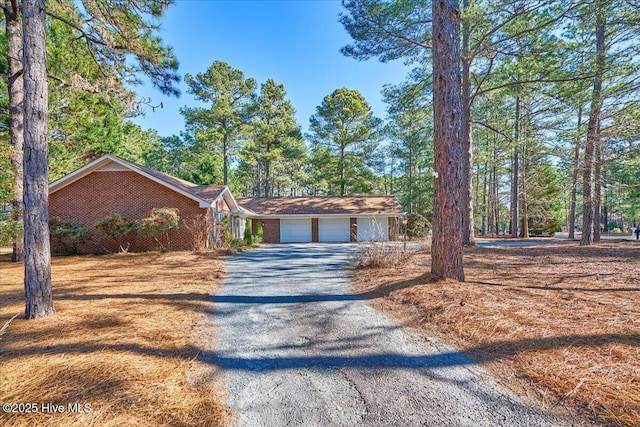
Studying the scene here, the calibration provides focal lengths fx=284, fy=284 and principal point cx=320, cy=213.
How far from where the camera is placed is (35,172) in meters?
3.58

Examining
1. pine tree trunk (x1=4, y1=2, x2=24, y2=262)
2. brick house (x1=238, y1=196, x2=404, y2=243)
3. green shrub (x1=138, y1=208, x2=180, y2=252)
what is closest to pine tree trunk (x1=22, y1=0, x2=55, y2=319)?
pine tree trunk (x1=4, y1=2, x2=24, y2=262)

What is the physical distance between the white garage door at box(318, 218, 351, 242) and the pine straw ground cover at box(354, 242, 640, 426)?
556 inches

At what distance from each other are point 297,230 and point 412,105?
37.2 feet

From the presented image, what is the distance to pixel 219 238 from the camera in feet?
45.9

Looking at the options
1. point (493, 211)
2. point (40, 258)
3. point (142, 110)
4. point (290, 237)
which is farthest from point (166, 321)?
point (493, 211)

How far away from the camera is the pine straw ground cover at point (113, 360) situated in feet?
6.26

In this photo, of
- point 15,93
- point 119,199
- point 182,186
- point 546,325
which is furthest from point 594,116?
point 119,199

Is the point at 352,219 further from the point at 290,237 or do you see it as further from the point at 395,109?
the point at 395,109

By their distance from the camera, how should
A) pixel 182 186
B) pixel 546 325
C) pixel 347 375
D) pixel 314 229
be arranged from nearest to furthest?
pixel 347 375
pixel 546 325
pixel 182 186
pixel 314 229

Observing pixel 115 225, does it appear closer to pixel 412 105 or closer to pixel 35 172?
pixel 35 172

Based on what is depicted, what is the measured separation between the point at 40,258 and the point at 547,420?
5.37m

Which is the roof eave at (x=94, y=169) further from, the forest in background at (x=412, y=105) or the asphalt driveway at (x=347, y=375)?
the asphalt driveway at (x=347, y=375)

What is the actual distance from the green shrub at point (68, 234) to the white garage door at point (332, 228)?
12794mm

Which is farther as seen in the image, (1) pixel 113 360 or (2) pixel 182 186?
(2) pixel 182 186
